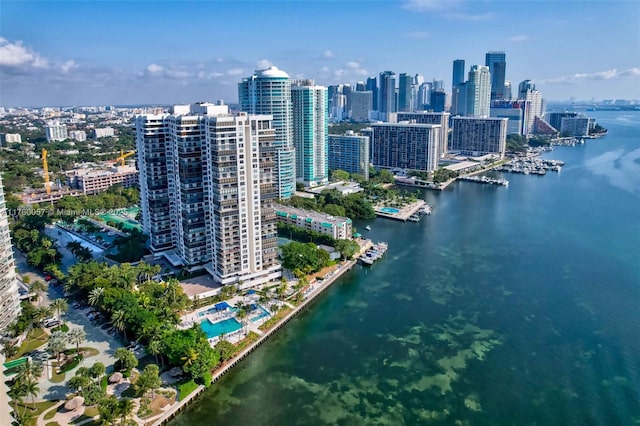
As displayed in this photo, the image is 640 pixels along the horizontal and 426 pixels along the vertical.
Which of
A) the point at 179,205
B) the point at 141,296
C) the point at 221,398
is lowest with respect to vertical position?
the point at 221,398

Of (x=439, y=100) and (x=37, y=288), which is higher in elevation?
(x=439, y=100)

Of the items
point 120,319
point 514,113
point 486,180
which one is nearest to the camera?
point 120,319

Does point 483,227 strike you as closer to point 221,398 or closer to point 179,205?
point 179,205

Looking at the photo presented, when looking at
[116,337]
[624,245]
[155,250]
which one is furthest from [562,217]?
[116,337]

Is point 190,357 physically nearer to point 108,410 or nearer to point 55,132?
point 108,410

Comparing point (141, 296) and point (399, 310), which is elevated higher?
point (141, 296)

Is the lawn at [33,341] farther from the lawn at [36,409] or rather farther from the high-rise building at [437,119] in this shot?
the high-rise building at [437,119]

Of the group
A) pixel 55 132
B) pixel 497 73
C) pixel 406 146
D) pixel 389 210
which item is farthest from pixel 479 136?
pixel 55 132
